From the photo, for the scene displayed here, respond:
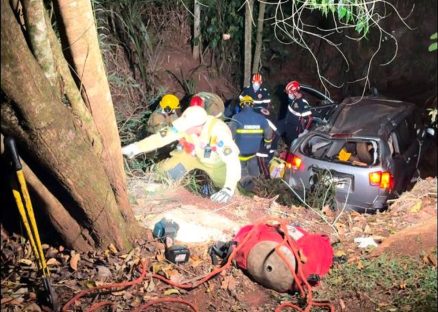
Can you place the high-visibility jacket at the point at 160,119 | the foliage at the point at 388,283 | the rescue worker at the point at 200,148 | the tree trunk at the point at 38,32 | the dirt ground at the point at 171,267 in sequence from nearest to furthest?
the tree trunk at the point at 38,32, the dirt ground at the point at 171,267, the foliage at the point at 388,283, the rescue worker at the point at 200,148, the high-visibility jacket at the point at 160,119

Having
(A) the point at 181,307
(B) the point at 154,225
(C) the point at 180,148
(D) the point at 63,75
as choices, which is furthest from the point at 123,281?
(C) the point at 180,148

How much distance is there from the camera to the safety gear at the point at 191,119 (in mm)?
5250

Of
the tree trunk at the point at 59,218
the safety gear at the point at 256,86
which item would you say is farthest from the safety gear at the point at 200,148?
the safety gear at the point at 256,86

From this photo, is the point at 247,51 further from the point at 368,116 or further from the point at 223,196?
the point at 223,196

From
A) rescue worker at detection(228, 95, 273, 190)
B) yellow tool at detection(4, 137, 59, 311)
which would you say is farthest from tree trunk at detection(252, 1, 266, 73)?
yellow tool at detection(4, 137, 59, 311)

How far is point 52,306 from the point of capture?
3.12m

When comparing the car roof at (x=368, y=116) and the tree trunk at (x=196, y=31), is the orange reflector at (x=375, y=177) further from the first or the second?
the tree trunk at (x=196, y=31)

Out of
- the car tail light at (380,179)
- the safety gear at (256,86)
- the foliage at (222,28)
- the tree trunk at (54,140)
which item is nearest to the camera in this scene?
the tree trunk at (54,140)

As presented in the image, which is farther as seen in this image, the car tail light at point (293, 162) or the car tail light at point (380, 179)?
the car tail light at point (293, 162)

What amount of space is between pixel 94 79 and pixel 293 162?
147 inches

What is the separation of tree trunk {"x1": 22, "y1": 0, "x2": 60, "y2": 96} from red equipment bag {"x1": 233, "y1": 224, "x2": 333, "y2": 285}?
220cm

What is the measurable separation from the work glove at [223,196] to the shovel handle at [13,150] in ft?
8.47

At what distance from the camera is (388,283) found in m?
3.72

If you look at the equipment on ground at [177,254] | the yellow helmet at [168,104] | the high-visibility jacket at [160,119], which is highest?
the yellow helmet at [168,104]
